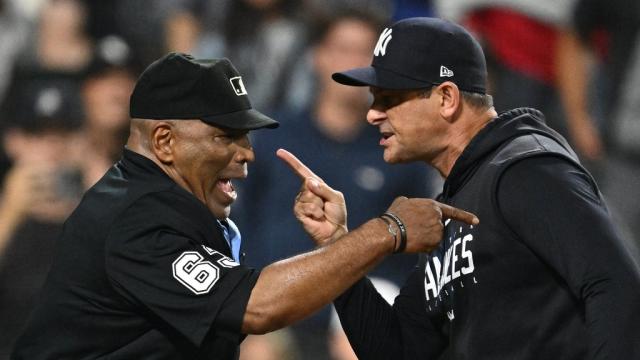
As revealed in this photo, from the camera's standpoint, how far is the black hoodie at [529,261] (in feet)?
7.83

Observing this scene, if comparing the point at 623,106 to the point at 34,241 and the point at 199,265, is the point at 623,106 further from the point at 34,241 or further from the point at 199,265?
the point at 199,265

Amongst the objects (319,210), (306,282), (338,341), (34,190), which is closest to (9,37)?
(34,190)

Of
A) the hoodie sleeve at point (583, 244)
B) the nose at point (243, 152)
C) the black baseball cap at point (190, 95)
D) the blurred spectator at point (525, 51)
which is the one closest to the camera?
the hoodie sleeve at point (583, 244)

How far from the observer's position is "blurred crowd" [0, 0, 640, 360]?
566cm

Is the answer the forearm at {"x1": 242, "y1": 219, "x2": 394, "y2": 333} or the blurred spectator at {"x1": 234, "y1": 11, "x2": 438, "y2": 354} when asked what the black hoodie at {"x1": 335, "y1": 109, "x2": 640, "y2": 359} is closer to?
the forearm at {"x1": 242, "y1": 219, "x2": 394, "y2": 333}

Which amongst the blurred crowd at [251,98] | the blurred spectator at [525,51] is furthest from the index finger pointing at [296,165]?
the blurred spectator at [525,51]

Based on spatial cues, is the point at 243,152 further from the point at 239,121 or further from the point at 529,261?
the point at 529,261

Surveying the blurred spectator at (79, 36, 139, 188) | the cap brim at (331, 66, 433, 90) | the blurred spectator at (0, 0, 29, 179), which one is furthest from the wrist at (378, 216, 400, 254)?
the blurred spectator at (0, 0, 29, 179)

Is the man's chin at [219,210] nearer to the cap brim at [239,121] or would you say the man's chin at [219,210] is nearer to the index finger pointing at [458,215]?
the cap brim at [239,121]

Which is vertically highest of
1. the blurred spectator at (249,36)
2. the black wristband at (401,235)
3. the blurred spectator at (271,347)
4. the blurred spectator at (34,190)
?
the black wristband at (401,235)

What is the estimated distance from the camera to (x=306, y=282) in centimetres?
243

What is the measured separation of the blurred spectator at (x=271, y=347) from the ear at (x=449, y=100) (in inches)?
113

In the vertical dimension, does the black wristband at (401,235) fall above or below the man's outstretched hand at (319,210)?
above

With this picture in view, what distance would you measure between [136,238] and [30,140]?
136 inches
